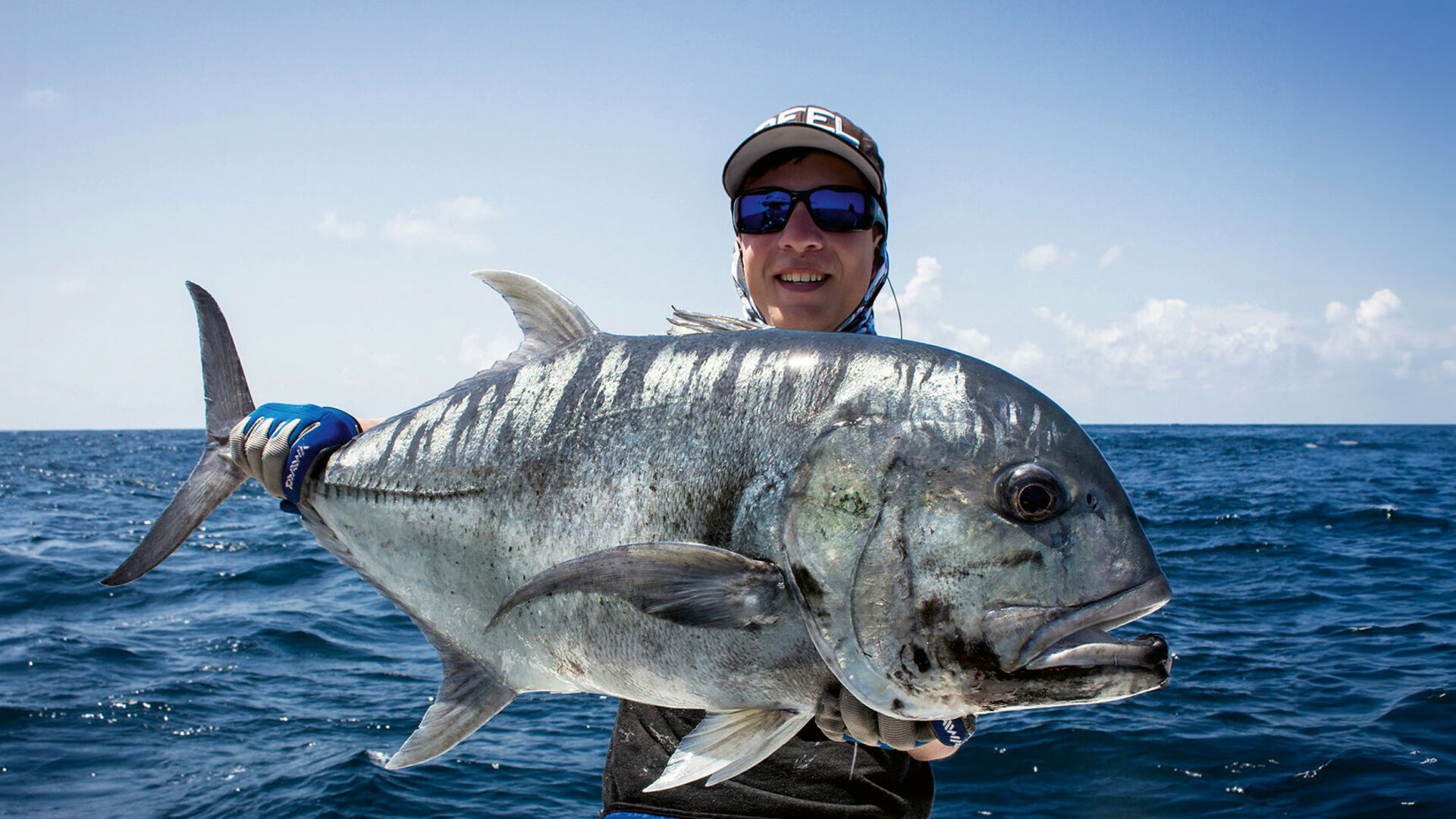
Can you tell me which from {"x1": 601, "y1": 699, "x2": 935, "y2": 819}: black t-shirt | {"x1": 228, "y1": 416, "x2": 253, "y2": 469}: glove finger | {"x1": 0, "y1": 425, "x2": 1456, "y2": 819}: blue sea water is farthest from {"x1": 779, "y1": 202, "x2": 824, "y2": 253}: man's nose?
{"x1": 0, "y1": 425, "x2": 1456, "y2": 819}: blue sea water

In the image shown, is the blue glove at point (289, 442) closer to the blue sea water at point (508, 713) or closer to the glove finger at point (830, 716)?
the glove finger at point (830, 716)

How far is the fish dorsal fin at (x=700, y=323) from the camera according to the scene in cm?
239

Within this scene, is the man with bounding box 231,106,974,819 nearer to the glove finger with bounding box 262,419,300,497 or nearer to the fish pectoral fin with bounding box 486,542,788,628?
the glove finger with bounding box 262,419,300,497

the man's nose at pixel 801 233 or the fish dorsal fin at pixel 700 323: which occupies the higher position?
the man's nose at pixel 801 233

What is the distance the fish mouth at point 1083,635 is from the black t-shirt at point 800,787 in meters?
1.04

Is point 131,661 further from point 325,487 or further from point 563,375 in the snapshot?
point 563,375

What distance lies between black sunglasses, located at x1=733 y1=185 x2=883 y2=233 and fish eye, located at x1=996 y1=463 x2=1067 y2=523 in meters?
1.56

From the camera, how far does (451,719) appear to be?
2455 millimetres

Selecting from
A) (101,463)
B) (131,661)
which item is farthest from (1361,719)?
(101,463)

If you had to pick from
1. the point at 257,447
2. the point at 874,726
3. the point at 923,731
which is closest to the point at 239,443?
the point at 257,447

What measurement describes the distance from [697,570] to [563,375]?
72cm

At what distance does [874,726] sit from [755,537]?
562 millimetres

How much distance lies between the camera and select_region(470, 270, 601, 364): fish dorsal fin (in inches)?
97.4

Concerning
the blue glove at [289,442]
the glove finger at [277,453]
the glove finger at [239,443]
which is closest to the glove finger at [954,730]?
the blue glove at [289,442]
